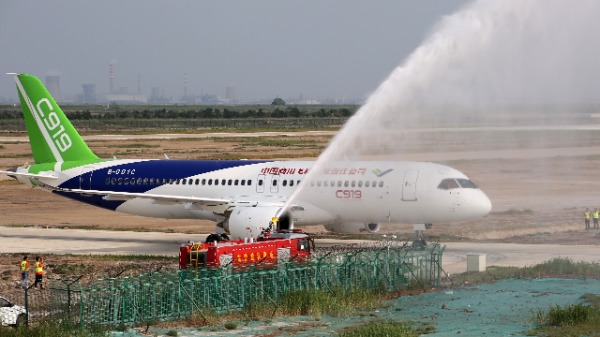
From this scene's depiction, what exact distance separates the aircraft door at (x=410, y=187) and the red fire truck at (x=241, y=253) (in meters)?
10.7

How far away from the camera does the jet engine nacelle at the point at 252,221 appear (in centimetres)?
5225

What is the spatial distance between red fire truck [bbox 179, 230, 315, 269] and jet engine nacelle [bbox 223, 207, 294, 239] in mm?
9462

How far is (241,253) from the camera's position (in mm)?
39312

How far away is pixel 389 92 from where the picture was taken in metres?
45.5

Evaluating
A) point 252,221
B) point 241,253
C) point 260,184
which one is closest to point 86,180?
point 260,184

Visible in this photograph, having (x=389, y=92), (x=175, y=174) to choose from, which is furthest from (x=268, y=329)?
(x=175, y=174)

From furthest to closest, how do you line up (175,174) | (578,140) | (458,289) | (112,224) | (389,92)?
(578,140)
(112,224)
(175,174)
(389,92)
(458,289)

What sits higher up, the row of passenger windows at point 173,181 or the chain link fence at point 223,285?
the row of passenger windows at point 173,181

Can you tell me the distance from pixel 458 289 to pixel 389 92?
9.18m

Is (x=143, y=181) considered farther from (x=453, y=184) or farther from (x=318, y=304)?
(x=318, y=304)

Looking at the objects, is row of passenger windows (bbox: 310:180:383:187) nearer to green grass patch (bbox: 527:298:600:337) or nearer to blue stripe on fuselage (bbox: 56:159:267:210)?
blue stripe on fuselage (bbox: 56:159:267:210)

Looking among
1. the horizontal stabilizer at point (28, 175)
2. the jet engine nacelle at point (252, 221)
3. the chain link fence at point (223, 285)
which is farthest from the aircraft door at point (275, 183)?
the chain link fence at point (223, 285)

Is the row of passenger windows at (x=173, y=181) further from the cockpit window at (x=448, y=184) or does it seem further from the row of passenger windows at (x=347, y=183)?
the cockpit window at (x=448, y=184)

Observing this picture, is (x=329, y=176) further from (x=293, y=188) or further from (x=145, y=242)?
(x=145, y=242)
